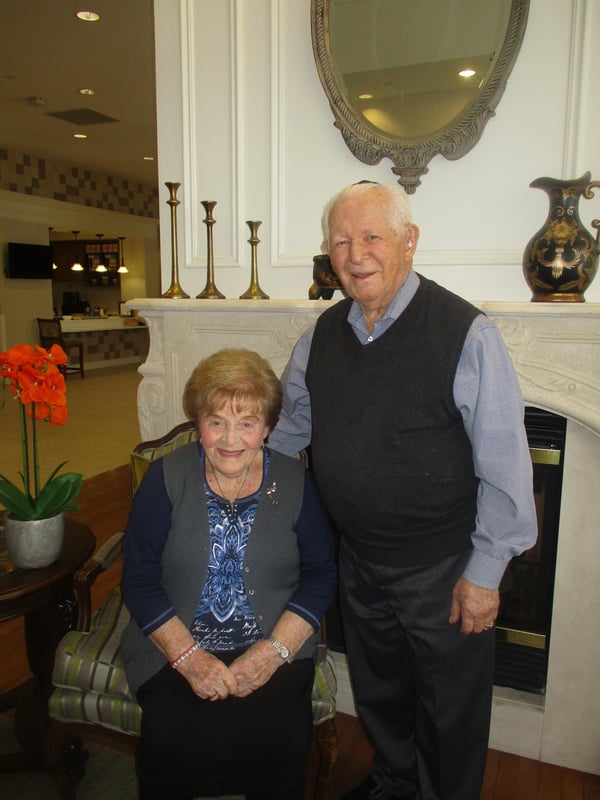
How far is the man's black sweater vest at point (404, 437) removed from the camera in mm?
1261

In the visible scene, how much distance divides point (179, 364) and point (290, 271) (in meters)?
0.55

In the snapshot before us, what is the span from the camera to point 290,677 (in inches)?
54.6

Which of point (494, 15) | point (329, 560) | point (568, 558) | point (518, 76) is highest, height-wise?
point (494, 15)

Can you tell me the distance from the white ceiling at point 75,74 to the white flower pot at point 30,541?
3807 millimetres

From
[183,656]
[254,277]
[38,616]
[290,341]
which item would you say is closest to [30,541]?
[38,616]

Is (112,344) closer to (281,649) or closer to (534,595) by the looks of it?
(534,595)

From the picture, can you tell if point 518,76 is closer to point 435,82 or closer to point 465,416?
point 435,82

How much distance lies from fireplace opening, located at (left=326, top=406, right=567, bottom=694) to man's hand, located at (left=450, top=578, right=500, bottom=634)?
566 mm

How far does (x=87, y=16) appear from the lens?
4.19m

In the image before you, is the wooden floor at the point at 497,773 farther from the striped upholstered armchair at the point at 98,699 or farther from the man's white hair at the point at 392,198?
the man's white hair at the point at 392,198

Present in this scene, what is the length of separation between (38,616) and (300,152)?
1794 mm

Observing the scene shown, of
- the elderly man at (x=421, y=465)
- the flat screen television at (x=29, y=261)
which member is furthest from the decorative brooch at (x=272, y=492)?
the flat screen television at (x=29, y=261)

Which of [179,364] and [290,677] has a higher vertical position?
[179,364]

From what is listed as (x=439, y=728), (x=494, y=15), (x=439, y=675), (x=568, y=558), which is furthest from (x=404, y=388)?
(x=494, y=15)
